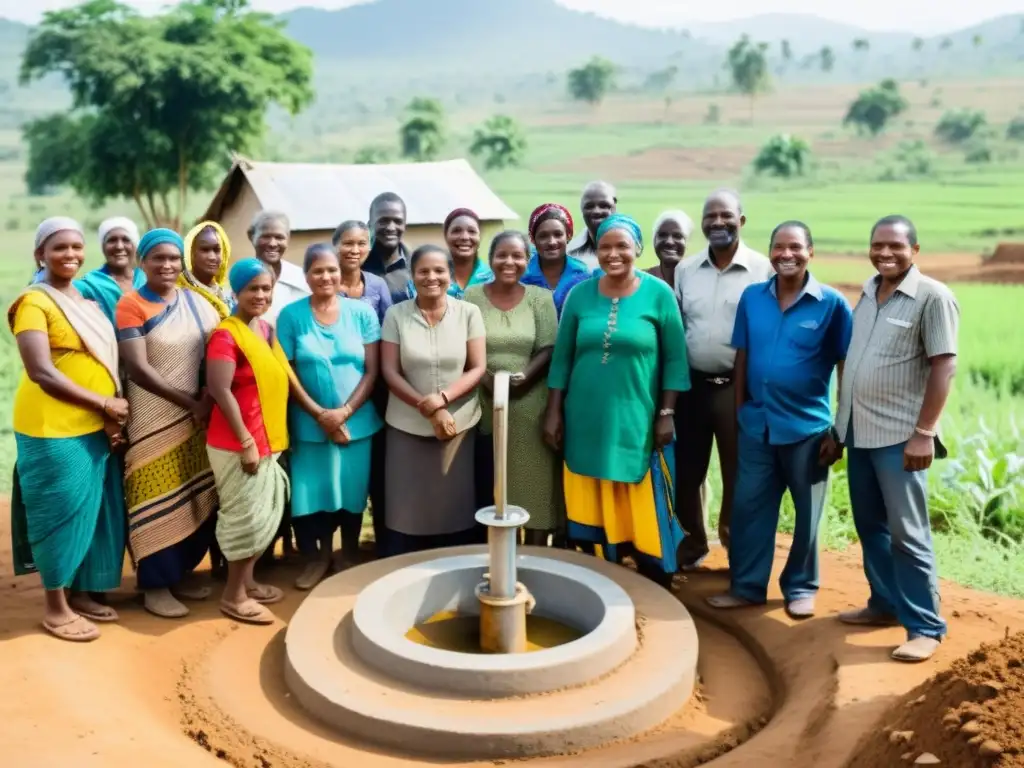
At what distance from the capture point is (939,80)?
10494cm

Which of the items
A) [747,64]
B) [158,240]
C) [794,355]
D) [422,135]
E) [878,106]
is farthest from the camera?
[747,64]

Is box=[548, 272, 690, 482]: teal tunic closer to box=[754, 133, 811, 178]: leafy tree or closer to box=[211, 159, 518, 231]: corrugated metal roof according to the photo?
box=[211, 159, 518, 231]: corrugated metal roof

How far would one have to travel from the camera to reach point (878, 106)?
54594mm

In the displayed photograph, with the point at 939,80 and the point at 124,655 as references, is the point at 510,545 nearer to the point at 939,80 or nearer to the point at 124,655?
the point at 124,655

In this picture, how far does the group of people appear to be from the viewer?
4.22m

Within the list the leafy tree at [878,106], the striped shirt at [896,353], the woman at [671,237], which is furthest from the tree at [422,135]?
the striped shirt at [896,353]

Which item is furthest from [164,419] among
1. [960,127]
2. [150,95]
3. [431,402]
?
[960,127]

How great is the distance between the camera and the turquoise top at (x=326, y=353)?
4.74 meters

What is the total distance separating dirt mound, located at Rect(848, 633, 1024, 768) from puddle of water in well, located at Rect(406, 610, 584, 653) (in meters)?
1.53

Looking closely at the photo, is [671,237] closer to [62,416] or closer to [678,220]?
[678,220]

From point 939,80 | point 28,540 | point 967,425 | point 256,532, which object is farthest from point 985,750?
point 939,80

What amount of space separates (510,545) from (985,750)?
6.43 ft

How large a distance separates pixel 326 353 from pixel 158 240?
903 millimetres

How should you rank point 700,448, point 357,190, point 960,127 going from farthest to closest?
1. point 960,127
2. point 357,190
3. point 700,448
